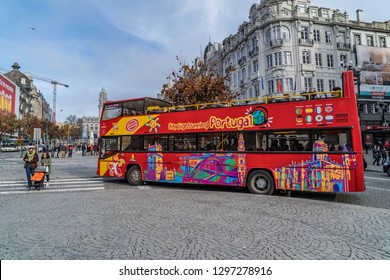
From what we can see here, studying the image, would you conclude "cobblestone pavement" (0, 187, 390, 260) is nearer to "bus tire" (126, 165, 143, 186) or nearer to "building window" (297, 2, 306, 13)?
"bus tire" (126, 165, 143, 186)

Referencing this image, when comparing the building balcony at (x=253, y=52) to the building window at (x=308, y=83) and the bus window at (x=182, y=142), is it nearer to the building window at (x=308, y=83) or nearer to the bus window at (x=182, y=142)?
the building window at (x=308, y=83)

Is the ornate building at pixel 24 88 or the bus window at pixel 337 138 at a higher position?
the ornate building at pixel 24 88

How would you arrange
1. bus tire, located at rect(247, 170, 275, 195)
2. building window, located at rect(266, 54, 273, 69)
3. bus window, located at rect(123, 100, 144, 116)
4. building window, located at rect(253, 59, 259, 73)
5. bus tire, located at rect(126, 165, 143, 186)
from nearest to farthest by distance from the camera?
bus tire, located at rect(247, 170, 275, 195) < bus window, located at rect(123, 100, 144, 116) < bus tire, located at rect(126, 165, 143, 186) < building window, located at rect(266, 54, 273, 69) < building window, located at rect(253, 59, 259, 73)

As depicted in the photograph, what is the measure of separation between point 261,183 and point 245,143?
163 cm

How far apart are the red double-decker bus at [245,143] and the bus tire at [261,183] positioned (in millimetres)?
36

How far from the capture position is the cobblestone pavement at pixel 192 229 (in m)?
4.15

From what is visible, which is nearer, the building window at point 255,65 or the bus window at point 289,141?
the bus window at point 289,141

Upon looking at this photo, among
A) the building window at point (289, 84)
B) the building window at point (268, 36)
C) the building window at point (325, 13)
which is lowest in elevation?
the building window at point (289, 84)

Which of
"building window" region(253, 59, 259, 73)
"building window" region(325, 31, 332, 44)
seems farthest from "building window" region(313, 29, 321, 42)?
"building window" region(253, 59, 259, 73)

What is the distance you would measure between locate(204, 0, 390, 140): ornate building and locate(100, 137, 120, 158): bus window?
2505 centimetres

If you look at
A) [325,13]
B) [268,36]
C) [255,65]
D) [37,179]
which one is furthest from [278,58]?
[37,179]

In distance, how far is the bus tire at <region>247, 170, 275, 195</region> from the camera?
913cm

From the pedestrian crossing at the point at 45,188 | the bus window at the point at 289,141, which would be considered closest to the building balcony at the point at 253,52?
the bus window at the point at 289,141

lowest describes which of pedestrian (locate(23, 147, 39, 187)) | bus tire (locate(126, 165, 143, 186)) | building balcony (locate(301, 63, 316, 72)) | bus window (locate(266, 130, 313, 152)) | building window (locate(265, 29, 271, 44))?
bus tire (locate(126, 165, 143, 186))
